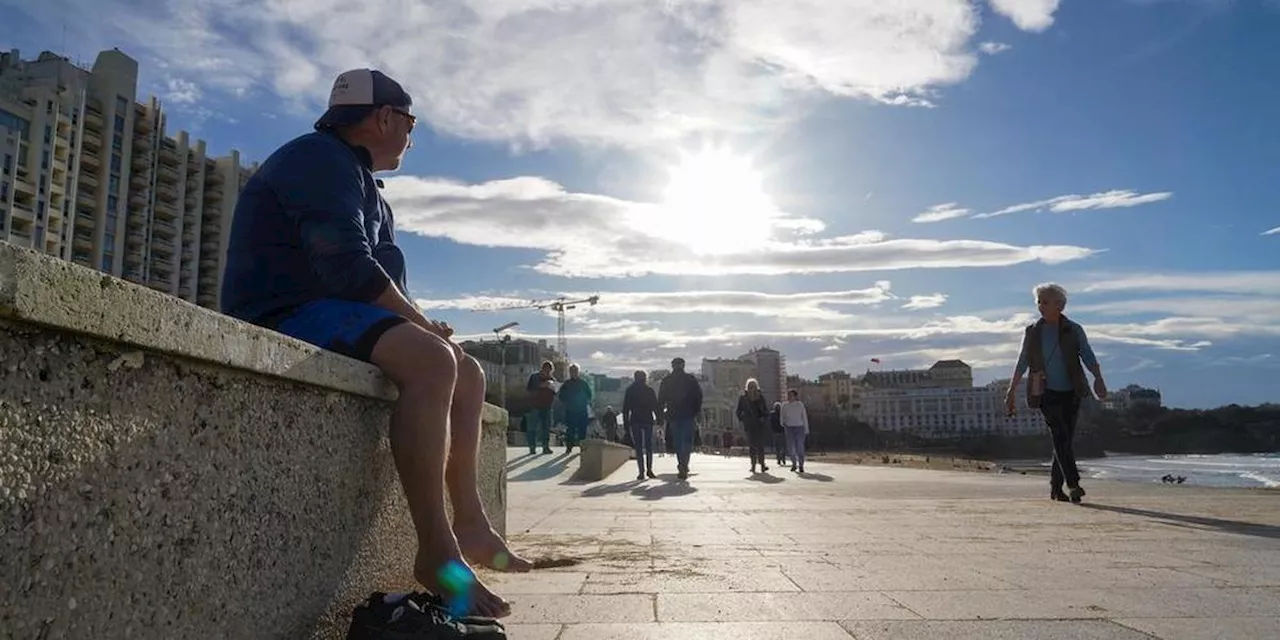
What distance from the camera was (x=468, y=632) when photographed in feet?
6.13

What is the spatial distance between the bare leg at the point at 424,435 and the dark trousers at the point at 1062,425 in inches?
254

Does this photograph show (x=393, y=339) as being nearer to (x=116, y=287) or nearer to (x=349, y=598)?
(x=349, y=598)

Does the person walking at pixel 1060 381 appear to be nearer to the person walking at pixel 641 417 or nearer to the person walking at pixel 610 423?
the person walking at pixel 641 417

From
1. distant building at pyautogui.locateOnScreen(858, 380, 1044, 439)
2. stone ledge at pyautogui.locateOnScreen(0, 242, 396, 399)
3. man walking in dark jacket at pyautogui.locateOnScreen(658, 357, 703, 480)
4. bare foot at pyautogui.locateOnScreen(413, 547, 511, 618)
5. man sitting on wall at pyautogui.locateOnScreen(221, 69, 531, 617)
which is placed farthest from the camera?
distant building at pyautogui.locateOnScreen(858, 380, 1044, 439)

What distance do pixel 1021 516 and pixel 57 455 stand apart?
6.11 metres

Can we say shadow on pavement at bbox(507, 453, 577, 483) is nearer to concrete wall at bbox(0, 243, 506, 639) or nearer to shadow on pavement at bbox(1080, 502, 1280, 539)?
shadow on pavement at bbox(1080, 502, 1280, 539)

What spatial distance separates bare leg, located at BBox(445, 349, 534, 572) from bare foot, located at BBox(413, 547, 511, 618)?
0.88 ft

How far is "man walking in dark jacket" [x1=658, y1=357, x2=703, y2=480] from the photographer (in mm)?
12211

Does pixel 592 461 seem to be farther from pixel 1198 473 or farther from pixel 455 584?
pixel 1198 473

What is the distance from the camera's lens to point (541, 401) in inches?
591

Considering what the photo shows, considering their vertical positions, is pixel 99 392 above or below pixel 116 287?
below

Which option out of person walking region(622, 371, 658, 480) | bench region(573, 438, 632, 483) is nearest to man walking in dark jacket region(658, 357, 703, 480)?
person walking region(622, 371, 658, 480)

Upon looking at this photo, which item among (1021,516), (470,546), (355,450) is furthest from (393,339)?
(1021,516)

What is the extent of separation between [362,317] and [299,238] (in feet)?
0.98
